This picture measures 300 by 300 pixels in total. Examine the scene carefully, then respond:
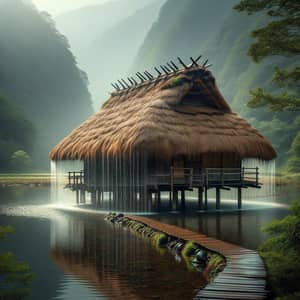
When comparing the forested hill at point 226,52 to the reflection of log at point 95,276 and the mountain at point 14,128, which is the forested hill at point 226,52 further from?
the reflection of log at point 95,276

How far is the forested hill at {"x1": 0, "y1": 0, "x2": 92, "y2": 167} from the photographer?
9900 cm

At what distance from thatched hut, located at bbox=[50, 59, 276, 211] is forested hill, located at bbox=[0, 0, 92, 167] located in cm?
6197

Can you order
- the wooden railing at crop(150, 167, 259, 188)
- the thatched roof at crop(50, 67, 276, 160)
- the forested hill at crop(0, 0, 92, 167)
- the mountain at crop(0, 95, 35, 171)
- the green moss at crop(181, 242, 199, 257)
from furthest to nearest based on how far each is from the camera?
the forested hill at crop(0, 0, 92, 167) → the mountain at crop(0, 95, 35, 171) → the wooden railing at crop(150, 167, 259, 188) → the thatched roof at crop(50, 67, 276, 160) → the green moss at crop(181, 242, 199, 257)

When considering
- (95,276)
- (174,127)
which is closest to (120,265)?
(95,276)

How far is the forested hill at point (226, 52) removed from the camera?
296 feet

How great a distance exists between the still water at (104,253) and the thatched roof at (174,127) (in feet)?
12.4

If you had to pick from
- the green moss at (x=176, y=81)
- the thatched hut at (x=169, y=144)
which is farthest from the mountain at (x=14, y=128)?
the green moss at (x=176, y=81)

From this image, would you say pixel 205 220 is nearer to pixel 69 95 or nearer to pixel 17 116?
pixel 17 116

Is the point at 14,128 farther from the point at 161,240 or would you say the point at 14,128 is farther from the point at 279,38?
the point at 279,38

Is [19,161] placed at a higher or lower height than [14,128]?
lower

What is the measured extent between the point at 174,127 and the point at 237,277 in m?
18.1

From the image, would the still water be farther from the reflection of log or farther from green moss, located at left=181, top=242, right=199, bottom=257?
green moss, located at left=181, top=242, right=199, bottom=257

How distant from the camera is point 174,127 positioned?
29641 mm

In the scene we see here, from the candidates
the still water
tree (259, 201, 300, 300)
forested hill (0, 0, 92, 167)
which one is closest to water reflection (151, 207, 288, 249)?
the still water
